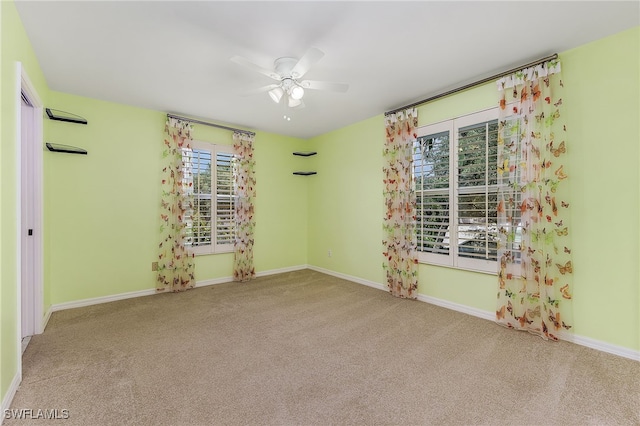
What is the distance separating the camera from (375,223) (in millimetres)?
4152

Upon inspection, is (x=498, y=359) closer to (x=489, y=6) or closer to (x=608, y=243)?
(x=608, y=243)

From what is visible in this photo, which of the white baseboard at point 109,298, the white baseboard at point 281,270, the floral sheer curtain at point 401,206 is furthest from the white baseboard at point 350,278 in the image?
the white baseboard at point 109,298

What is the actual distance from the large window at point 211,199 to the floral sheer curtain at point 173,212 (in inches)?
4.8

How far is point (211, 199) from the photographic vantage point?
4.28 m

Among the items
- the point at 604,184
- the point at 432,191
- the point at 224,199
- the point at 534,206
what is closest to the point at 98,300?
the point at 224,199

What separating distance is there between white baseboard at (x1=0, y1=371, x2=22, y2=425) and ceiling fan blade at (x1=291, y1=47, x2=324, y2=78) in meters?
2.83

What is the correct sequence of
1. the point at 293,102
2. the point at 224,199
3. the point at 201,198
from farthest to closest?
1. the point at 224,199
2. the point at 201,198
3. the point at 293,102

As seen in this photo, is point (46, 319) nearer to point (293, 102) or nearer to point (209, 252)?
point (209, 252)

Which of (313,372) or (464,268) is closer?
(313,372)

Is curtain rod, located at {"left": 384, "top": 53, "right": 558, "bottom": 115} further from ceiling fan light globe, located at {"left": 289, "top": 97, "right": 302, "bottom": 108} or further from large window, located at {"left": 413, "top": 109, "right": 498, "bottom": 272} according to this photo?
ceiling fan light globe, located at {"left": 289, "top": 97, "right": 302, "bottom": 108}

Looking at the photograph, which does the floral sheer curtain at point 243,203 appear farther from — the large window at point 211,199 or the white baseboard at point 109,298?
the white baseboard at point 109,298

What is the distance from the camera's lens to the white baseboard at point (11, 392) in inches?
61.4

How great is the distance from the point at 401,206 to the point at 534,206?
142cm

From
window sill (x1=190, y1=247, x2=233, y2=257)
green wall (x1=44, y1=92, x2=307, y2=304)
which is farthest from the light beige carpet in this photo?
window sill (x1=190, y1=247, x2=233, y2=257)
